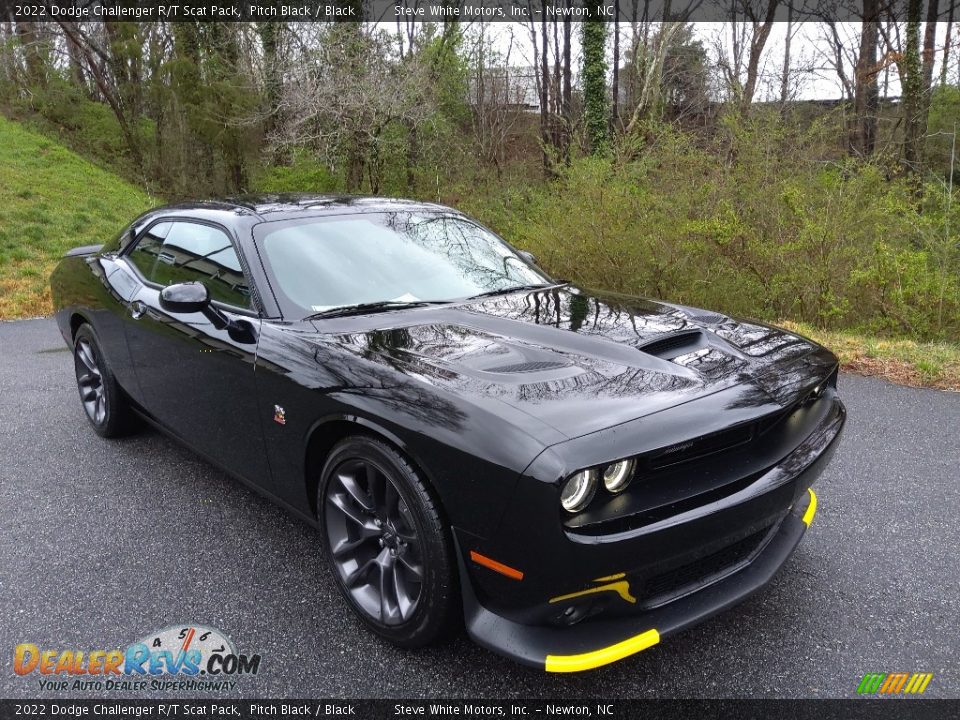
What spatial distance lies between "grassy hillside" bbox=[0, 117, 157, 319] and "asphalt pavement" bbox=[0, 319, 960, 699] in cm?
702

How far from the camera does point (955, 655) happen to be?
7.43 feet

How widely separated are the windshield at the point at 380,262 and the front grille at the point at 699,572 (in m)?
1.56

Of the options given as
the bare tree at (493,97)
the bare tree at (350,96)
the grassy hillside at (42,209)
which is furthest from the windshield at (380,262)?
the bare tree at (493,97)

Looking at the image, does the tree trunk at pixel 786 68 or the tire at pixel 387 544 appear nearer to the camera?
the tire at pixel 387 544

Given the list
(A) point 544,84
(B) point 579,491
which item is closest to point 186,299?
(B) point 579,491

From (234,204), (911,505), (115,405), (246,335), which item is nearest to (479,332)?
(246,335)

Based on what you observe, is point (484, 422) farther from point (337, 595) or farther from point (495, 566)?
point (337, 595)

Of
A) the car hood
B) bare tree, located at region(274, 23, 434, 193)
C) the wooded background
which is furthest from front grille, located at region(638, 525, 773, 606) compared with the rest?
bare tree, located at region(274, 23, 434, 193)

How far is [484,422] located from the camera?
1.94 meters

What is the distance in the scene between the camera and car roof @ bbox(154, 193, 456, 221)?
339cm

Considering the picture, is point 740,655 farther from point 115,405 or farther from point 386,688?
point 115,405

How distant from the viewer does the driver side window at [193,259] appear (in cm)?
308

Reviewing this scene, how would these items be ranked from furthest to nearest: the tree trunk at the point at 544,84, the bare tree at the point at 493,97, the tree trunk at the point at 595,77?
the tree trunk at the point at 544,84, the bare tree at the point at 493,97, the tree trunk at the point at 595,77

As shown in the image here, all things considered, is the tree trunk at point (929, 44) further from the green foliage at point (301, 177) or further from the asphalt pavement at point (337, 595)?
the asphalt pavement at point (337, 595)
